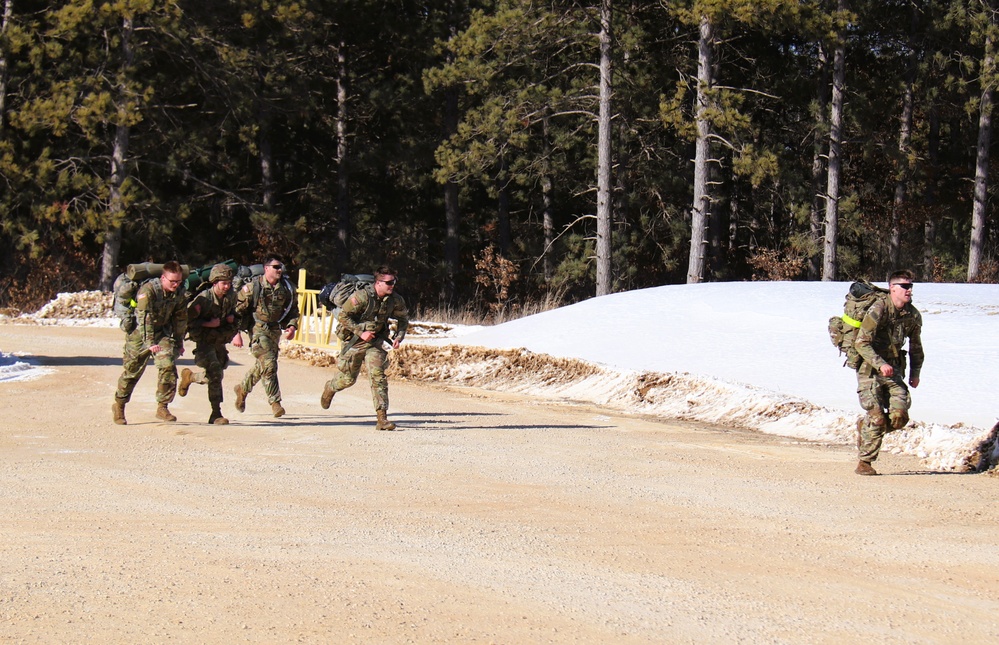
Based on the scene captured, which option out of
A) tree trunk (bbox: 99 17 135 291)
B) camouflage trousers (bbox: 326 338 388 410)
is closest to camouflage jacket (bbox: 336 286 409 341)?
camouflage trousers (bbox: 326 338 388 410)

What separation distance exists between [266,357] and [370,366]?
155 cm

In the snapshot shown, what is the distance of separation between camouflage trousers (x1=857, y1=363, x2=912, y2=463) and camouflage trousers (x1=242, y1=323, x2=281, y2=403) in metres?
6.44

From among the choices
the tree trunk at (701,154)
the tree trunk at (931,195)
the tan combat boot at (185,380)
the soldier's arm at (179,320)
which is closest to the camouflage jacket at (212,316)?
the soldier's arm at (179,320)

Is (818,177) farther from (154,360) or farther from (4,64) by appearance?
(154,360)

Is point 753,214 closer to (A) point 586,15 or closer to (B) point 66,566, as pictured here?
(A) point 586,15

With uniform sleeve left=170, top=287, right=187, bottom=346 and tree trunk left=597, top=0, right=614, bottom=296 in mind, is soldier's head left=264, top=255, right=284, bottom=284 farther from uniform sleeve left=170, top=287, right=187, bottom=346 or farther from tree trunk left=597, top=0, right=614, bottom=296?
tree trunk left=597, top=0, right=614, bottom=296

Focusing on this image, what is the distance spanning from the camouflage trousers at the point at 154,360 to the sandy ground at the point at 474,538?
0.43 meters

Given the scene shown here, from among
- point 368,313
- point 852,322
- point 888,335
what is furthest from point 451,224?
point 888,335

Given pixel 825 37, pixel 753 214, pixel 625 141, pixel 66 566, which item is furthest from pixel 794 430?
pixel 753 214

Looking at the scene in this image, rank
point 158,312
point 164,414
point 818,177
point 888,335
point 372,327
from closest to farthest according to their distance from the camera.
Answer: point 888,335 < point 158,312 < point 372,327 < point 164,414 < point 818,177

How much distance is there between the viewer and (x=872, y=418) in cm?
1095

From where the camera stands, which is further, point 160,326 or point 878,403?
point 160,326

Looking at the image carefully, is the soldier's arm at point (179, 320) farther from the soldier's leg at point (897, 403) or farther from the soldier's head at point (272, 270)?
the soldier's leg at point (897, 403)

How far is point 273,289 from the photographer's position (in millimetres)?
14227
